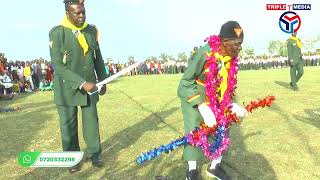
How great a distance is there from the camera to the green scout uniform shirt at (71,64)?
6.37 meters

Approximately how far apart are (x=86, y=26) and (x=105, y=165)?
205 cm

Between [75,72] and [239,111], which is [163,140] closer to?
[75,72]

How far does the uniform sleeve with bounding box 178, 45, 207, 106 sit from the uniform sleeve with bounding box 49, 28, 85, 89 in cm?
164

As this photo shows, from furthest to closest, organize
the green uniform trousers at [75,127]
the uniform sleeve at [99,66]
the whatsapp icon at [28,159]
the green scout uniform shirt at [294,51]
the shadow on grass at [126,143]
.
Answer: the green scout uniform shirt at [294,51], the uniform sleeve at [99,66], the green uniform trousers at [75,127], the shadow on grass at [126,143], the whatsapp icon at [28,159]

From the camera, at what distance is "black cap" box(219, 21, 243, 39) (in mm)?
5008

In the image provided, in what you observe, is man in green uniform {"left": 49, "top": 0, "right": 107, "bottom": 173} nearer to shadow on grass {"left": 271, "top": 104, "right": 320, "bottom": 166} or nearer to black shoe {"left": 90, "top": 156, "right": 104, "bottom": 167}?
black shoe {"left": 90, "top": 156, "right": 104, "bottom": 167}

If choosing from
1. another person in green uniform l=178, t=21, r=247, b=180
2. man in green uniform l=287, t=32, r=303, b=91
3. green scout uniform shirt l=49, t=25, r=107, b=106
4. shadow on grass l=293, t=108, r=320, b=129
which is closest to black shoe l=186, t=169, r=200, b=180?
another person in green uniform l=178, t=21, r=247, b=180

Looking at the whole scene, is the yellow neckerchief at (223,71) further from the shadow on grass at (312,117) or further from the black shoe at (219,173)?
the shadow on grass at (312,117)

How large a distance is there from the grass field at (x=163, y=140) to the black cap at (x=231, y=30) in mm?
2057

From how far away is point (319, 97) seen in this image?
568 inches

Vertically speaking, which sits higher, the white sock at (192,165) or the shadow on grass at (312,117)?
the white sock at (192,165)

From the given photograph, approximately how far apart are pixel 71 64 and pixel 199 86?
2.06 meters

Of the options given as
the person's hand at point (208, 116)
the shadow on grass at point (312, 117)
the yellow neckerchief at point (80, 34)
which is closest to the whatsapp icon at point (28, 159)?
the person's hand at point (208, 116)

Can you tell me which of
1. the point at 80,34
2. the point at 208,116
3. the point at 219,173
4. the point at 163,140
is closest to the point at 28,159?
the point at 208,116
